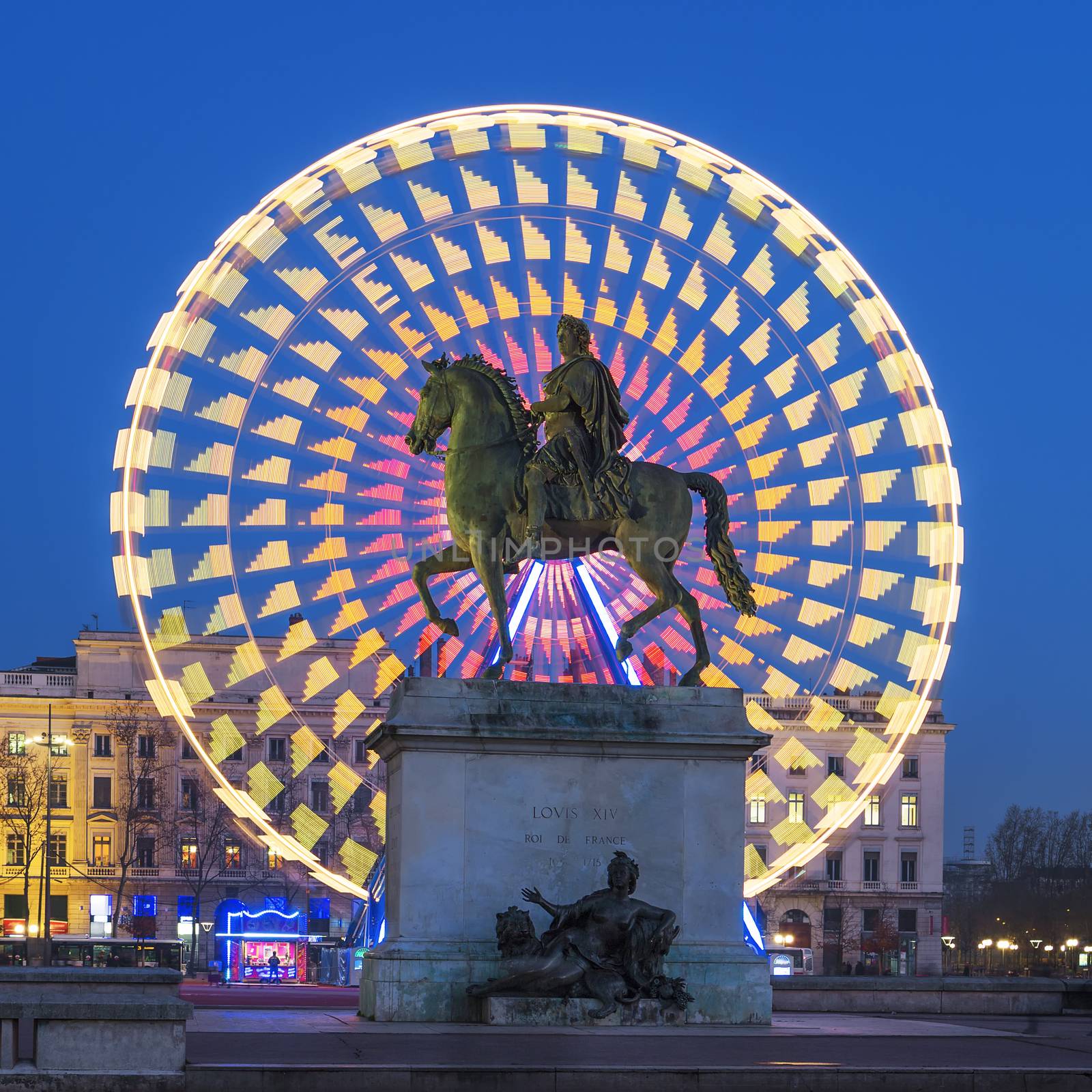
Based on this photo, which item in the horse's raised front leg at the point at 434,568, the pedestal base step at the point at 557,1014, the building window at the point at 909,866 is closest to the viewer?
the pedestal base step at the point at 557,1014

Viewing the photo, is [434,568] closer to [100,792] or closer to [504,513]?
[504,513]

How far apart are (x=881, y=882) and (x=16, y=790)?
47.1 m

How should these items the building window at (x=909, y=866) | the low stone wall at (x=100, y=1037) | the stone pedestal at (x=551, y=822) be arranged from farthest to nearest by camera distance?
the building window at (x=909, y=866), the stone pedestal at (x=551, y=822), the low stone wall at (x=100, y=1037)

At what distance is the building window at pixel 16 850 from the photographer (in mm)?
94375

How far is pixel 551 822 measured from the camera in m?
22.2

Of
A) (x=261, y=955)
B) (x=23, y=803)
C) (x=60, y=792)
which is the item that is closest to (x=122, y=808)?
(x=23, y=803)

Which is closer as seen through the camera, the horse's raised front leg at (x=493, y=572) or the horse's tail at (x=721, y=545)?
the horse's raised front leg at (x=493, y=572)

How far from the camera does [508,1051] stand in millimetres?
17328

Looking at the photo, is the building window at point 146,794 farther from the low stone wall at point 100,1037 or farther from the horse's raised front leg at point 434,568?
the low stone wall at point 100,1037

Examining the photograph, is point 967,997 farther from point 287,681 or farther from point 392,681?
point 287,681

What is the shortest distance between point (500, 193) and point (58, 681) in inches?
3071

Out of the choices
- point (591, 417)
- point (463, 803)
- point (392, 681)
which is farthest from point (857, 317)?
point (463, 803)

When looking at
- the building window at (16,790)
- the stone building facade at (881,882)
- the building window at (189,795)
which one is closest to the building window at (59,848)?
the building window at (189,795)

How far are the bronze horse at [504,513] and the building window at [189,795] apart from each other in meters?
71.8
